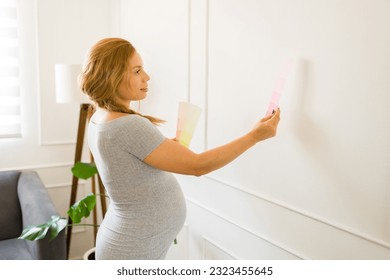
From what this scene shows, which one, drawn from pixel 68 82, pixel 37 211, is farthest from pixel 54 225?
pixel 68 82

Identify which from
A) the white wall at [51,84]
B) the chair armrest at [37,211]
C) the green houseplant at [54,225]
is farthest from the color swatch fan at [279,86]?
the white wall at [51,84]

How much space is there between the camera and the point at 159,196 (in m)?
1.36

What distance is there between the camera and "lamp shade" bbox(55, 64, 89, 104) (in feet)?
7.89

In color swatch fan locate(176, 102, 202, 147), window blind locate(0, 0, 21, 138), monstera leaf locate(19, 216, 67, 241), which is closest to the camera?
color swatch fan locate(176, 102, 202, 147)

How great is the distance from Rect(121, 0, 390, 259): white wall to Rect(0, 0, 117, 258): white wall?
911 millimetres

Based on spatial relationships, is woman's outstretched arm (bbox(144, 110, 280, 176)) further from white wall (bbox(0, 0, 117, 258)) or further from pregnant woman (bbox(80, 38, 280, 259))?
white wall (bbox(0, 0, 117, 258))

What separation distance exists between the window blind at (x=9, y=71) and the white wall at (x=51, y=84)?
46mm

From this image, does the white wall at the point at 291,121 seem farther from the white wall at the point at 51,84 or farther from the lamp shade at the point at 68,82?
the white wall at the point at 51,84

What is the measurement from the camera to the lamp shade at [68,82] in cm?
240

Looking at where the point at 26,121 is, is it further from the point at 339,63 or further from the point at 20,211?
the point at 339,63

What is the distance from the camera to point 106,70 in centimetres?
126

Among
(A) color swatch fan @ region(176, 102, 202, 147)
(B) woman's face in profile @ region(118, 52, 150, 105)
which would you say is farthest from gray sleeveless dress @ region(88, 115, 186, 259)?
(A) color swatch fan @ region(176, 102, 202, 147)

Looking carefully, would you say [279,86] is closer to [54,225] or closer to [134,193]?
[134,193]
